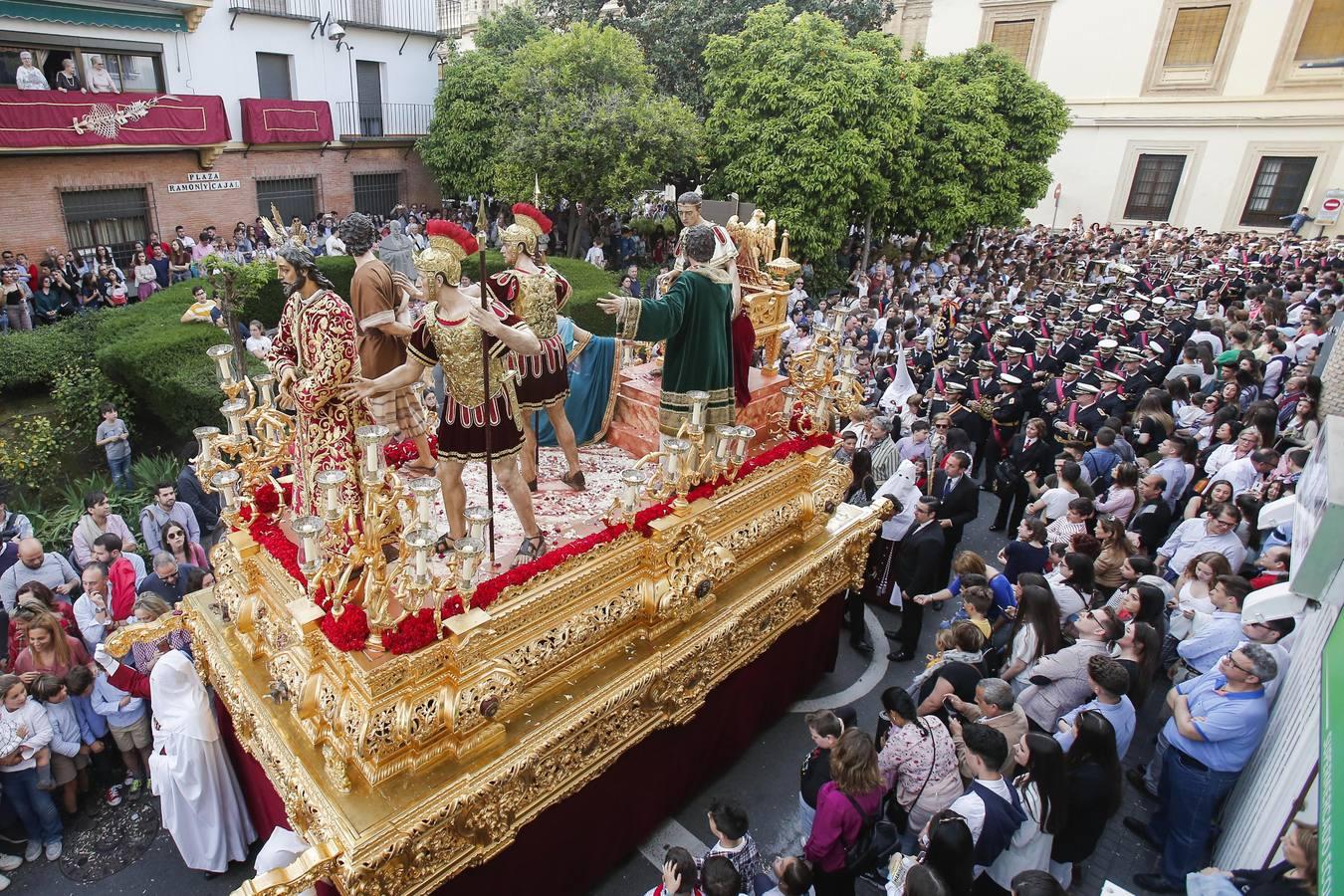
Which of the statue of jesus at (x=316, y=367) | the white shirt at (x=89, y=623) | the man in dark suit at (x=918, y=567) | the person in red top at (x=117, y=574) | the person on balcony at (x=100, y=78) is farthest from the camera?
the person on balcony at (x=100, y=78)

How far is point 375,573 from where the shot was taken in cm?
373

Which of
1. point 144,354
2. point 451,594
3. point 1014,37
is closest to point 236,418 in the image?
point 451,594

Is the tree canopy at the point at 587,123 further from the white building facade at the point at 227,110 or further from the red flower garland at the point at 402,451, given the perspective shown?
the red flower garland at the point at 402,451

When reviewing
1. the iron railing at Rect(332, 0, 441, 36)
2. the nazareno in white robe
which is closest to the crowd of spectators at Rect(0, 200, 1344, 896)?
the nazareno in white robe

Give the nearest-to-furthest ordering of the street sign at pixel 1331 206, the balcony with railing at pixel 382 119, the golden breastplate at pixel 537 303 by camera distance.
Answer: the golden breastplate at pixel 537 303 < the balcony with railing at pixel 382 119 < the street sign at pixel 1331 206

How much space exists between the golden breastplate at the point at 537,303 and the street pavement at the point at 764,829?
307cm

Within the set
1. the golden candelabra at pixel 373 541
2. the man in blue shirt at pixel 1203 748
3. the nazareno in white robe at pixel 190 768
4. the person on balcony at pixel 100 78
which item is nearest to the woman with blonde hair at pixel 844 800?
the man in blue shirt at pixel 1203 748

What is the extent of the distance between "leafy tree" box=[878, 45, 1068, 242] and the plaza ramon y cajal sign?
17.0 meters

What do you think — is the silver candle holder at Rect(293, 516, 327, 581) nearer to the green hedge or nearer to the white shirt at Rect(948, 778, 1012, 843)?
the white shirt at Rect(948, 778, 1012, 843)

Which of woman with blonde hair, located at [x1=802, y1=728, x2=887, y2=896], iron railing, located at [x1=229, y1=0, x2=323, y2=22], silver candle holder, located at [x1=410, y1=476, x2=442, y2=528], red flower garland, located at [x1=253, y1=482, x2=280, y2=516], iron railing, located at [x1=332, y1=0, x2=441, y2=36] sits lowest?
woman with blonde hair, located at [x1=802, y1=728, x2=887, y2=896]

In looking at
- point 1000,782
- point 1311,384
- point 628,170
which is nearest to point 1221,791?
point 1000,782

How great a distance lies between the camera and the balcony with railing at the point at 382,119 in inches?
914

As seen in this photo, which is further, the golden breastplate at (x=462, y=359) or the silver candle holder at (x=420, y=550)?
the golden breastplate at (x=462, y=359)

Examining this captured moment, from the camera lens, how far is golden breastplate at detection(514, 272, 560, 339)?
485cm
